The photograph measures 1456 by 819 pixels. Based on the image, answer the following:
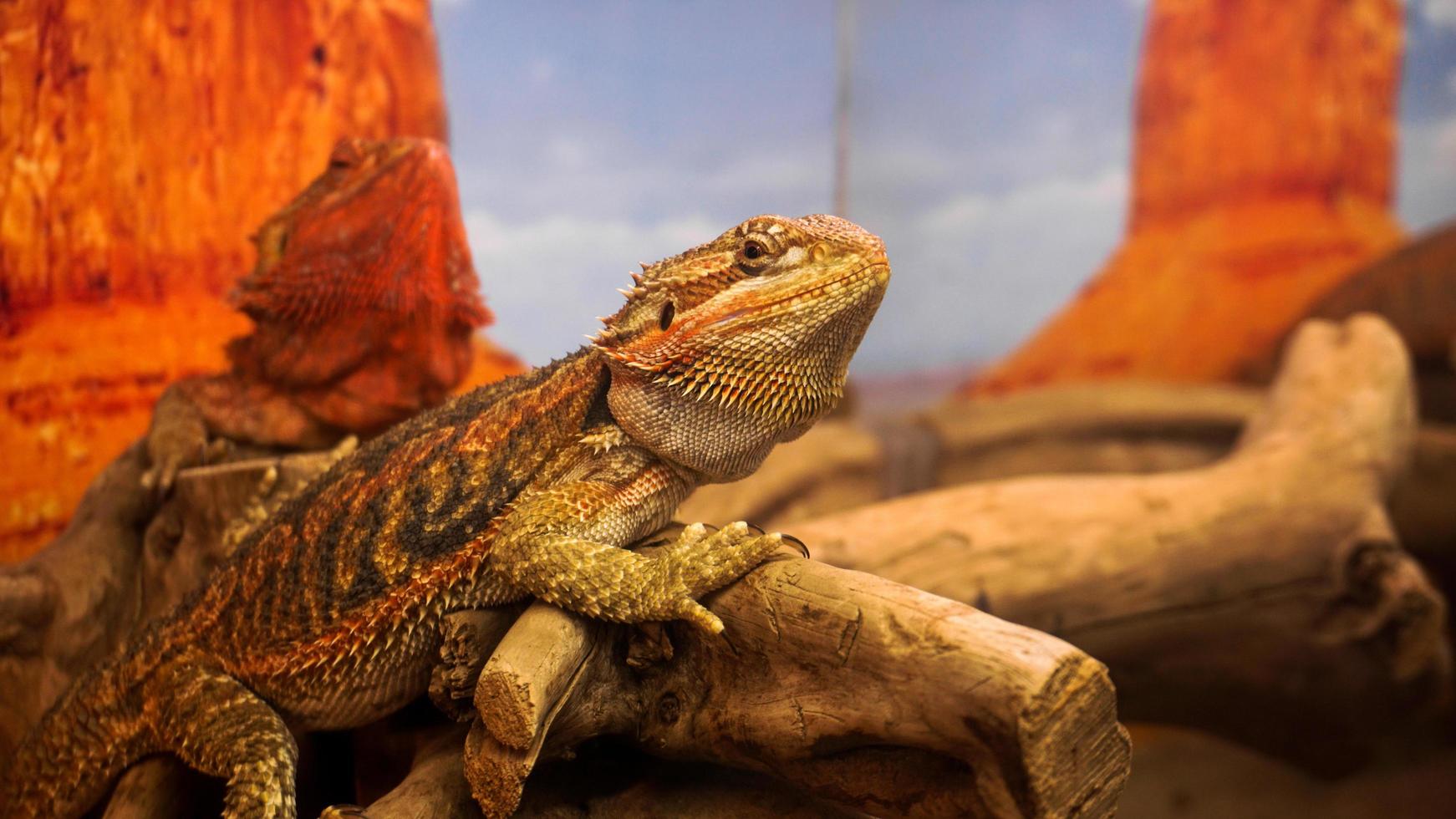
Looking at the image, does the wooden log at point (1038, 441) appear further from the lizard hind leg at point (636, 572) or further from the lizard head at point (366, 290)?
the lizard hind leg at point (636, 572)

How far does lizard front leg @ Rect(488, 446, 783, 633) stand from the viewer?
2.02 meters

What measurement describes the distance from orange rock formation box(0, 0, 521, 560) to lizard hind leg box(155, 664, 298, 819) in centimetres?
108

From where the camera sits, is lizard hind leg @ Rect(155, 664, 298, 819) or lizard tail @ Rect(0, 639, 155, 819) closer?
lizard hind leg @ Rect(155, 664, 298, 819)

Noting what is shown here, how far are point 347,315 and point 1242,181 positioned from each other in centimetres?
598

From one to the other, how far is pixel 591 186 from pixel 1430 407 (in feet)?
17.7

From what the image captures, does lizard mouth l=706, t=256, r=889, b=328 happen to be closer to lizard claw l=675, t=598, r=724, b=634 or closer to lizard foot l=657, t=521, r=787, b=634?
lizard foot l=657, t=521, r=787, b=634

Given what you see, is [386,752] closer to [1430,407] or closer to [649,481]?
[649,481]

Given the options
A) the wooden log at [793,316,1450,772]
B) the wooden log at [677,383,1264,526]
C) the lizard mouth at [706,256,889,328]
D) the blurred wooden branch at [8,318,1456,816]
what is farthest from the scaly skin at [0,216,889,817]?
the wooden log at [677,383,1264,526]

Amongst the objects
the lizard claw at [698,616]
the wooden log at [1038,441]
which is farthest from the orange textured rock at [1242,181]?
the lizard claw at [698,616]

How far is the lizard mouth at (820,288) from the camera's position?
6.76 feet

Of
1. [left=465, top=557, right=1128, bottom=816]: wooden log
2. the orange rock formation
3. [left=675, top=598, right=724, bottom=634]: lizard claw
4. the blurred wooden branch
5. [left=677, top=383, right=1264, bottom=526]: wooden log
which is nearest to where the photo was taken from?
[left=465, top=557, right=1128, bottom=816]: wooden log

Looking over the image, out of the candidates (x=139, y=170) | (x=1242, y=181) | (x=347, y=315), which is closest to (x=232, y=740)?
(x=347, y=315)

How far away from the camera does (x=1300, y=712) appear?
4.48 meters

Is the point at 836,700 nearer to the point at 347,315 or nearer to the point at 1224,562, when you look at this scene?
A: the point at 347,315
